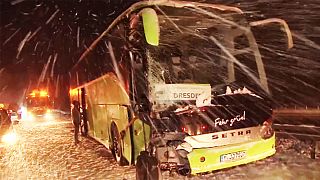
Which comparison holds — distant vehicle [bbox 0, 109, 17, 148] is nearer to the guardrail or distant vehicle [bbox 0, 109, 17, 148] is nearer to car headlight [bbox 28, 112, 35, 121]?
the guardrail

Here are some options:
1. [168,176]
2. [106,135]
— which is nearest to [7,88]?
[106,135]

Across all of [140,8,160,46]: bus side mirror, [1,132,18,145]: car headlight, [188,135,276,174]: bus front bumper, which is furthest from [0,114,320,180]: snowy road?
[1,132,18,145]: car headlight

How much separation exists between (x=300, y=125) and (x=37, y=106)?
33131mm

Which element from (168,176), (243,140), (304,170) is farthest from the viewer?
(168,176)

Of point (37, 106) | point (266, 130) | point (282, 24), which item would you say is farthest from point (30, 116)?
point (266, 130)

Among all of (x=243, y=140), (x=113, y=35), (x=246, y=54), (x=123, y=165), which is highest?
(x=113, y=35)

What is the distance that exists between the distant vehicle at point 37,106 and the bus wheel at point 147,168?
32313mm

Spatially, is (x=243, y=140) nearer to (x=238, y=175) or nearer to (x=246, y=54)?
(x=238, y=175)

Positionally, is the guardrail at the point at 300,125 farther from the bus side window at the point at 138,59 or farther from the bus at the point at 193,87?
the bus side window at the point at 138,59

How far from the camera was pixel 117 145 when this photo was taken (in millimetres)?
9547

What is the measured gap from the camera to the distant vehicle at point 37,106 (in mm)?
37625

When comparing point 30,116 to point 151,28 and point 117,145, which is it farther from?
point 151,28

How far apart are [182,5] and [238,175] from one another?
3.31 meters

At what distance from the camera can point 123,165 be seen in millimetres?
9094
